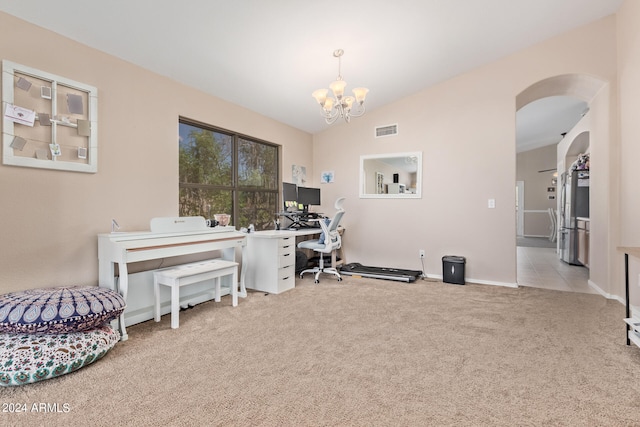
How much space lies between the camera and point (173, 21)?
2533 millimetres

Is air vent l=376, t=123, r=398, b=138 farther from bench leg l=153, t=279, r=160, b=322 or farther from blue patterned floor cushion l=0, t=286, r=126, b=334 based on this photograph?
blue patterned floor cushion l=0, t=286, r=126, b=334

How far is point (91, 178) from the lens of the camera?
2631 mm

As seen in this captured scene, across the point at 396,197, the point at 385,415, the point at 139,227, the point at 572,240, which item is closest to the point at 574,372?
the point at 385,415

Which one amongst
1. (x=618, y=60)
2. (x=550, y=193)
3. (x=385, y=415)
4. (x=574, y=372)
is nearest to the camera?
(x=385, y=415)

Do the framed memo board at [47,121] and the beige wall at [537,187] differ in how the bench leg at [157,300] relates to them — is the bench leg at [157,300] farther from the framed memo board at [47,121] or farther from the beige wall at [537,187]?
the beige wall at [537,187]

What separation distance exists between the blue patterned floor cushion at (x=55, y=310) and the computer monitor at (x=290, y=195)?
2779 millimetres

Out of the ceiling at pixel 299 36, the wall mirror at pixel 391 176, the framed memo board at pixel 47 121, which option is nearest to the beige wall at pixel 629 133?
the ceiling at pixel 299 36

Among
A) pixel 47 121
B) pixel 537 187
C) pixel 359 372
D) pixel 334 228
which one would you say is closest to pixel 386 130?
pixel 334 228

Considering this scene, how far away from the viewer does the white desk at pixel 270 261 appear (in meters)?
3.74

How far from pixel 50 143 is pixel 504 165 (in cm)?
488

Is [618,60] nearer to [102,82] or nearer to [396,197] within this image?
[396,197]

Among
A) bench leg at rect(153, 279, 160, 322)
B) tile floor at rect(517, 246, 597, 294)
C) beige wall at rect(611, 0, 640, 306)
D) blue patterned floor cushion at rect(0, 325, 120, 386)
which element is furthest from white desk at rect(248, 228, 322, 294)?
beige wall at rect(611, 0, 640, 306)

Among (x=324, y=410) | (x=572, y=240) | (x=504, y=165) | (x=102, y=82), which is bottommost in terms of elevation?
(x=324, y=410)

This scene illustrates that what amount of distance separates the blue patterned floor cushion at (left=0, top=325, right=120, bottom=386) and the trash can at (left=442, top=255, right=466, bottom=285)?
12.9ft
